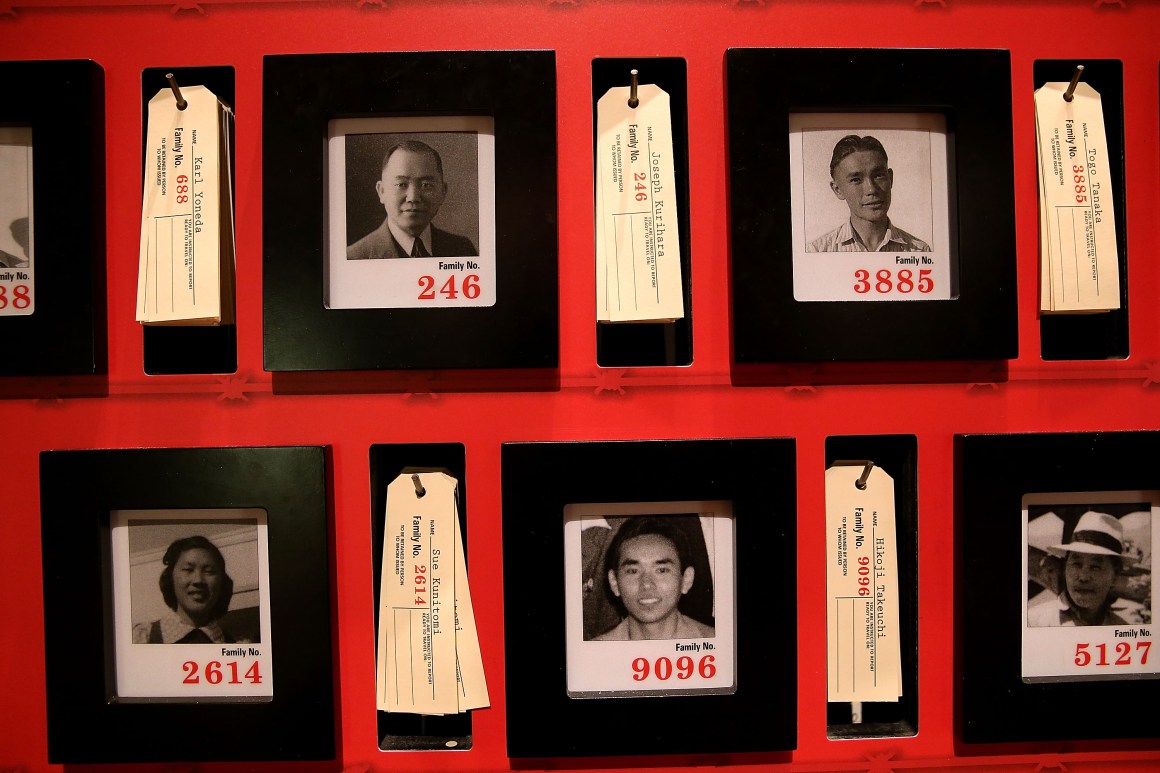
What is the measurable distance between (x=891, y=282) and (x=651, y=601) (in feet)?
1.36

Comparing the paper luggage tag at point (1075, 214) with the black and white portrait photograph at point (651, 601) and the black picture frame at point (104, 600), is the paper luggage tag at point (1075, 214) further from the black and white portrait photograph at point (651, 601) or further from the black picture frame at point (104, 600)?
the black picture frame at point (104, 600)

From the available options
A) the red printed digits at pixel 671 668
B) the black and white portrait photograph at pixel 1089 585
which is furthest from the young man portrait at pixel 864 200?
the red printed digits at pixel 671 668

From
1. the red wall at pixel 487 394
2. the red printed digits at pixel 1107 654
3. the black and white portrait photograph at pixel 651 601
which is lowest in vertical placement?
the red printed digits at pixel 1107 654

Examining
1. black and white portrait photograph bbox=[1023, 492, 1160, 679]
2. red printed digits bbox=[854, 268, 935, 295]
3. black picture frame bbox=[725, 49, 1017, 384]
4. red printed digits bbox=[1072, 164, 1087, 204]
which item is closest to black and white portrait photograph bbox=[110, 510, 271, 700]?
black picture frame bbox=[725, 49, 1017, 384]

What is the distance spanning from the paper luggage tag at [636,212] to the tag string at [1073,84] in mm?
416

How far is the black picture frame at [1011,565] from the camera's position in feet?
2.66

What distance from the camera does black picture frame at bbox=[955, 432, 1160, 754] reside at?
81cm

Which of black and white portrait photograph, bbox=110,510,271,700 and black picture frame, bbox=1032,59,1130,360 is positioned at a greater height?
black picture frame, bbox=1032,59,1130,360

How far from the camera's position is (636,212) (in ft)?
2.62

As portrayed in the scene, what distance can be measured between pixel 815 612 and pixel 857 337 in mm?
293

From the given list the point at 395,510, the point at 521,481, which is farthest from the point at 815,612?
the point at 395,510

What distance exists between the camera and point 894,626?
0.83 meters

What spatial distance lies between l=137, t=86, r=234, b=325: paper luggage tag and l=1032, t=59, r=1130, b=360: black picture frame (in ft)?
2.83

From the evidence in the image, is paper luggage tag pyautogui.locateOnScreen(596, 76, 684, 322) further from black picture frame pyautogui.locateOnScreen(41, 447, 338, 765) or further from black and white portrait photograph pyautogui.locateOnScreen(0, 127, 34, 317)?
black and white portrait photograph pyautogui.locateOnScreen(0, 127, 34, 317)
